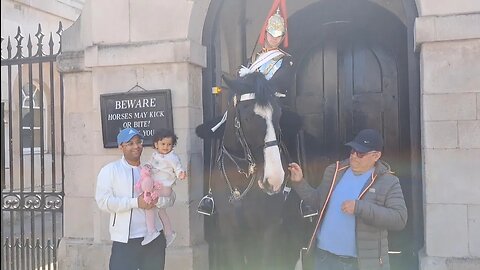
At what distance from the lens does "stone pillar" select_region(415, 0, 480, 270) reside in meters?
4.85

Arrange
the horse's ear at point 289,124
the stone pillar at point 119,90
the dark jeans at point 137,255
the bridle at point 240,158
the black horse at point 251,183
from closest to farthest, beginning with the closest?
the black horse at point 251,183 < the bridle at point 240,158 < the dark jeans at point 137,255 < the horse's ear at point 289,124 < the stone pillar at point 119,90

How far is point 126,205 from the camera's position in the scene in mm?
4348

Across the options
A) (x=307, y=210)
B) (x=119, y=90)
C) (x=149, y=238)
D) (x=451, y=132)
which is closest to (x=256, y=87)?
(x=307, y=210)

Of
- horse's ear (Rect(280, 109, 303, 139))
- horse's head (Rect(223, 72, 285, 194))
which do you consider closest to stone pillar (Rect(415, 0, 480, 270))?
horse's ear (Rect(280, 109, 303, 139))

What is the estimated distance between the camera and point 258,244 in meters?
4.65

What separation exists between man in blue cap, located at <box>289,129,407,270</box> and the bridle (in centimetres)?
59

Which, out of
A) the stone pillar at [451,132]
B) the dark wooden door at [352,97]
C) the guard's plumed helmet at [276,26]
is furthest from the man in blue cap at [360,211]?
the dark wooden door at [352,97]

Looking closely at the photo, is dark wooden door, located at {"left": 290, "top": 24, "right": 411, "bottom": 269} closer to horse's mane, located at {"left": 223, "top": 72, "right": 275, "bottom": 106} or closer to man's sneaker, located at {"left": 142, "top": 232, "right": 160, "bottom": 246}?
horse's mane, located at {"left": 223, "top": 72, "right": 275, "bottom": 106}

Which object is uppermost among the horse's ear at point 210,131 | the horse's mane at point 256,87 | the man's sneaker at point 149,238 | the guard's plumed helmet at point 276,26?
the guard's plumed helmet at point 276,26

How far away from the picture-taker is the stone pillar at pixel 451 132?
4852 mm

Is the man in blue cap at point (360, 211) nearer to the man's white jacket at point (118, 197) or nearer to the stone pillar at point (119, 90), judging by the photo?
the man's white jacket at point (118, 197)

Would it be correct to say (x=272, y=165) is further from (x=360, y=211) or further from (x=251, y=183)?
(x=360, y=211)

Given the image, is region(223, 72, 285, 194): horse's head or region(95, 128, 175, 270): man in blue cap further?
region(95, 128, 175, 270): man in blue cap

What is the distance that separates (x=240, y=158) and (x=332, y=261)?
1134 mm
